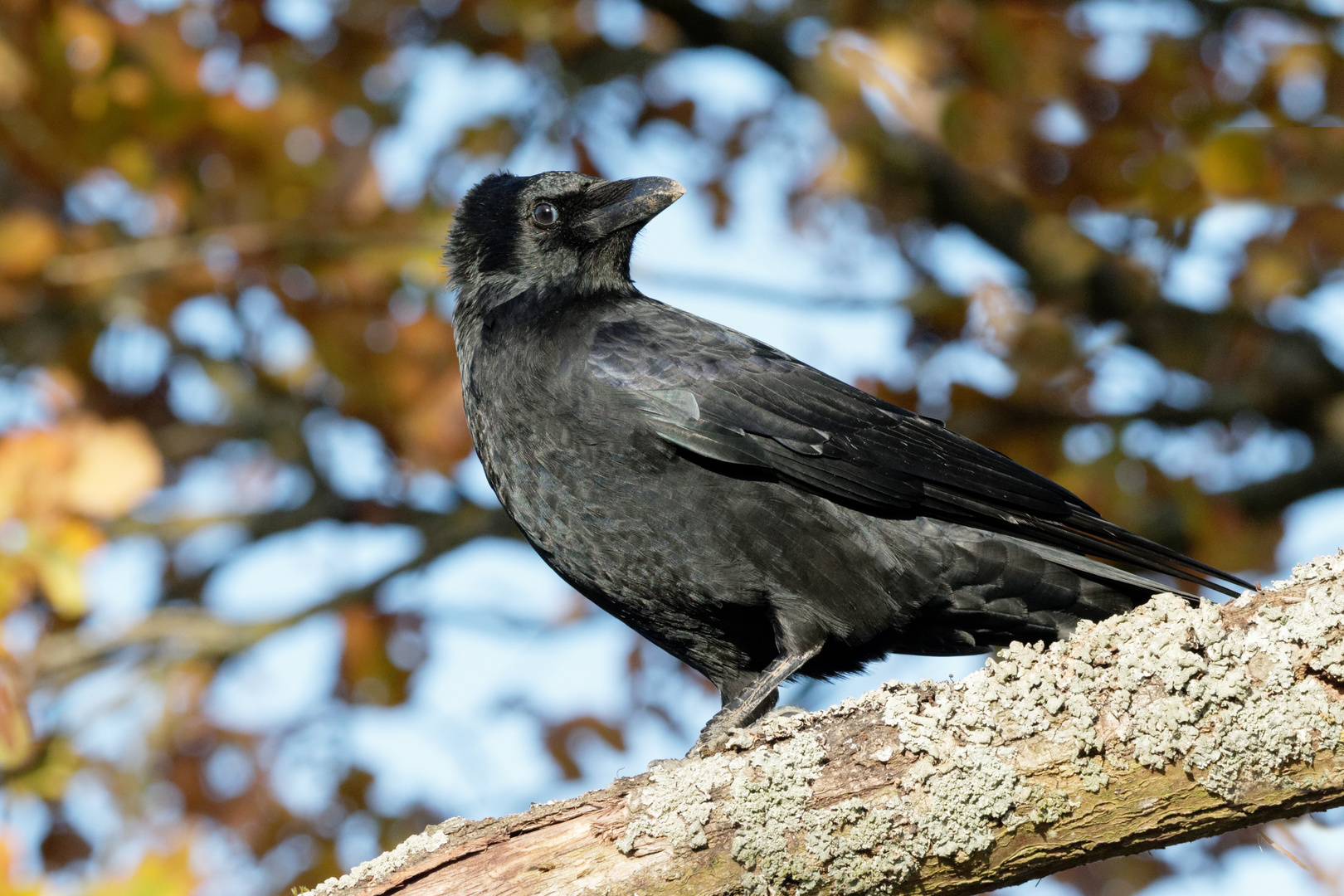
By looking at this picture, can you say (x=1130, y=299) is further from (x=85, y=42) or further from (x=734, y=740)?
(x=85, y=42)

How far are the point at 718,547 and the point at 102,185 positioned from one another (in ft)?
18.1

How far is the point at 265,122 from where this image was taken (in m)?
→ 7.02

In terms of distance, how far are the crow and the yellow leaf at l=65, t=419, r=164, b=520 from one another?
2396 mm

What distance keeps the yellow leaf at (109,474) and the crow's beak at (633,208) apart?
266cm

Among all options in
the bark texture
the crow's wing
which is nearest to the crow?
the crow's wing

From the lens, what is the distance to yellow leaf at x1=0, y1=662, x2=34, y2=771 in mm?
4613

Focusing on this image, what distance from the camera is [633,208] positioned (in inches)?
176

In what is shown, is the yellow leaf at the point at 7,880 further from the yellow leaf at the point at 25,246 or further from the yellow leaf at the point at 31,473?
the yellow leaf at the point at 25,246

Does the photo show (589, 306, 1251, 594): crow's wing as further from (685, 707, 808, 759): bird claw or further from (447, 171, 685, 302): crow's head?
(685, 707, 808, 759): bird claw

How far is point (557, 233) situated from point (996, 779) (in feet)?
9.04

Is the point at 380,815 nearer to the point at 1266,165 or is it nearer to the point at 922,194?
the point at 922,194

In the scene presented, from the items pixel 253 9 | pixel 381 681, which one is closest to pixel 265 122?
pixel 253 9

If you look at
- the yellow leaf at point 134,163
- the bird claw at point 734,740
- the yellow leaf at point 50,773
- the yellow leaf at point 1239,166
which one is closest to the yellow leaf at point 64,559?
the yellow leaf at point 50,773

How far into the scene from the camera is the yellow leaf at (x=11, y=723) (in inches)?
182
